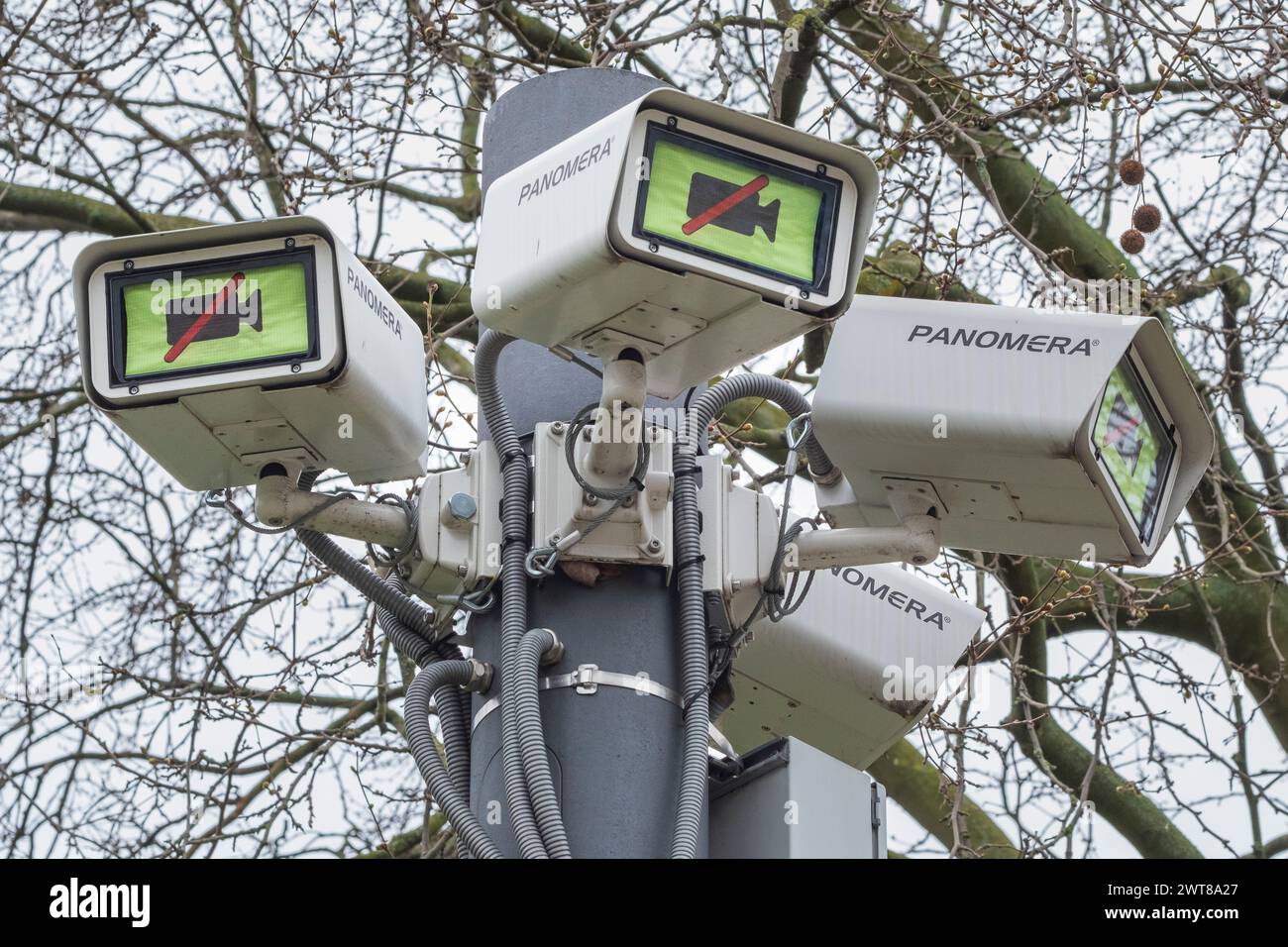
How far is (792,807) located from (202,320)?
47.5 inches

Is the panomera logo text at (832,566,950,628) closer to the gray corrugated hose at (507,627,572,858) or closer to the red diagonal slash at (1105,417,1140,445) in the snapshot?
the red diagonal slash at (1105,417,1140,445)

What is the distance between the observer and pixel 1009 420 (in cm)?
312

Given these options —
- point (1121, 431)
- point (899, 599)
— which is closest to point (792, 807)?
→ point (899, 599)

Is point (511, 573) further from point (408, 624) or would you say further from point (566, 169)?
point (566, 169)

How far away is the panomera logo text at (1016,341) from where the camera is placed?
3166mm

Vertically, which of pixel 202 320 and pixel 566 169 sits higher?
pixel 566 169

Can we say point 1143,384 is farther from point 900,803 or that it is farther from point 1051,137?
point 900,803

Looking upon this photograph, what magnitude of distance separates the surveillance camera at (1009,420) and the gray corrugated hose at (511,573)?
1.67 ft

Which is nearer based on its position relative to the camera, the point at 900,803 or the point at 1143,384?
the point at 1143,384

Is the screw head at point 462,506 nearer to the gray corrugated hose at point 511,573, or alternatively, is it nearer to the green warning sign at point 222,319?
A: the gray corrugated hose at point 511,573

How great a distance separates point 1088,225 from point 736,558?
14.8 feet

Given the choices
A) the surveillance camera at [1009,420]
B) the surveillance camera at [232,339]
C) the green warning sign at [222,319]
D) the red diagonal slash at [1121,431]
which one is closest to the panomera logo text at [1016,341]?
the surveillance camera at [1009,420]
